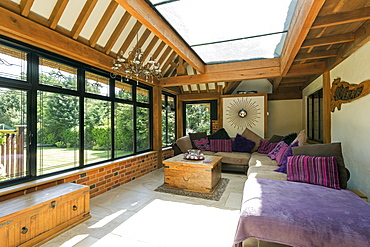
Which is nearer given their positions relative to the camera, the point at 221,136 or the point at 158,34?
the point at 158,34

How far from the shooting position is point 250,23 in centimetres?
255

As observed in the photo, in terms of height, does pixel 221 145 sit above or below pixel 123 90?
below

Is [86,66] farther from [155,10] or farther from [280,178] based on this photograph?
[280,178]

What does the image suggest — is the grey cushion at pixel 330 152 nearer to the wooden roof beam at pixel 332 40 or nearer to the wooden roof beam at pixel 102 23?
the wooden roof beam at pixel 332 40

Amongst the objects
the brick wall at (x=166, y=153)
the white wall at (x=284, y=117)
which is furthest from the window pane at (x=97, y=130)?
the white wall at (x=284, y=117)

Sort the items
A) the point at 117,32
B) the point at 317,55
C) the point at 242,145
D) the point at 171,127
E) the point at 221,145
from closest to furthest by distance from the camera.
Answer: the point at 317,55 → the point at 117,32 → the point at 242,145 → the point at 221,145 → the point at 171,127

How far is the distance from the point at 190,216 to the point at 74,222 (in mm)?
1535

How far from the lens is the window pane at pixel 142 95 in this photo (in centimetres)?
481

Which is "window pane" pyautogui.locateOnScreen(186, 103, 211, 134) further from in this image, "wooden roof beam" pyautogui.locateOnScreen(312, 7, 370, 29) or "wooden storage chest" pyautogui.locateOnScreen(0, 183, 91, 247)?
"wooden storage chest" pyautogui.locateOnScreen(0, 183, 91, 247)

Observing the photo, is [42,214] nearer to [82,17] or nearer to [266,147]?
[82,17]

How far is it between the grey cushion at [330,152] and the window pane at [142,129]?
11.6 feet

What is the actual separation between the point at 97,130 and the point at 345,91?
4.54m

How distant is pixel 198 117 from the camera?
6.96 m

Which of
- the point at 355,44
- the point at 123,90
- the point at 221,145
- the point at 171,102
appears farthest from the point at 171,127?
the point at 355,44
